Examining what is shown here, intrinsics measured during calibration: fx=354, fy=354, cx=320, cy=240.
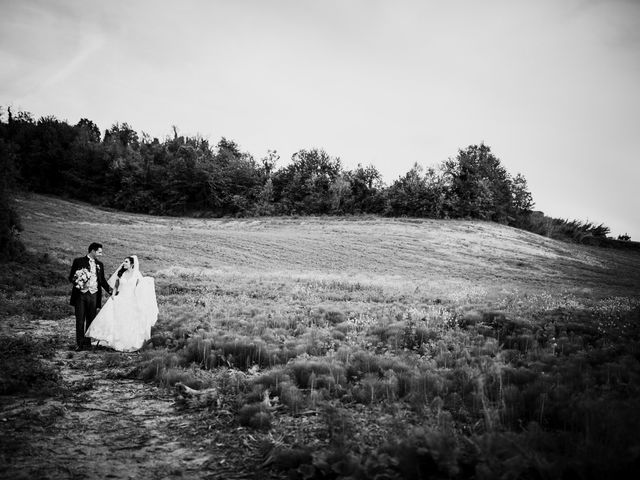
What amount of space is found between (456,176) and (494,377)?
58.9 m

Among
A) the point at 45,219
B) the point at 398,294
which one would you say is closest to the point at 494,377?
the point at 398,294

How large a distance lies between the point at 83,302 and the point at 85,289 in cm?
37

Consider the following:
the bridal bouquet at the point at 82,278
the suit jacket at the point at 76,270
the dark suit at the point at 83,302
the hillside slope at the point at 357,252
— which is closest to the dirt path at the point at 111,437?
the dark suit at the point at 83,302

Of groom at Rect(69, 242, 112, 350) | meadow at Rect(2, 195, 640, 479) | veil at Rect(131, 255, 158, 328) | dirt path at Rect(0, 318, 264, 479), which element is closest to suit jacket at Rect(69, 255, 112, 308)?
groom at Rect(69, 242, 112, 350)

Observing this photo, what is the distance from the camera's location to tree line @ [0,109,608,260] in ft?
195

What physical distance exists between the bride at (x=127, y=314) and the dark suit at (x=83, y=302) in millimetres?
262

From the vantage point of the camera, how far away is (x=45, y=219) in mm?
42156

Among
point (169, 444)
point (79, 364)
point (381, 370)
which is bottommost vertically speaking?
point (79, 364)

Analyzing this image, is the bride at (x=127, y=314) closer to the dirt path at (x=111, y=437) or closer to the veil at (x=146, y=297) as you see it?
the veil at (x=146, y=297)

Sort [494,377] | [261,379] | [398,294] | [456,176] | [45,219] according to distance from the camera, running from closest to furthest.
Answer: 1. [494,377]
2. [261,379]
3. [398,294]
4. [45,219]
5. [456,176]

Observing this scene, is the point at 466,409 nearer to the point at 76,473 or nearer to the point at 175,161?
the point at 76,473

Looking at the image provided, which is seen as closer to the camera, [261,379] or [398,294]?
[261,379]

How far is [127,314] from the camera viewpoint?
10.2 meters

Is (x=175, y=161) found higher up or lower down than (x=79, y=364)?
higher up
